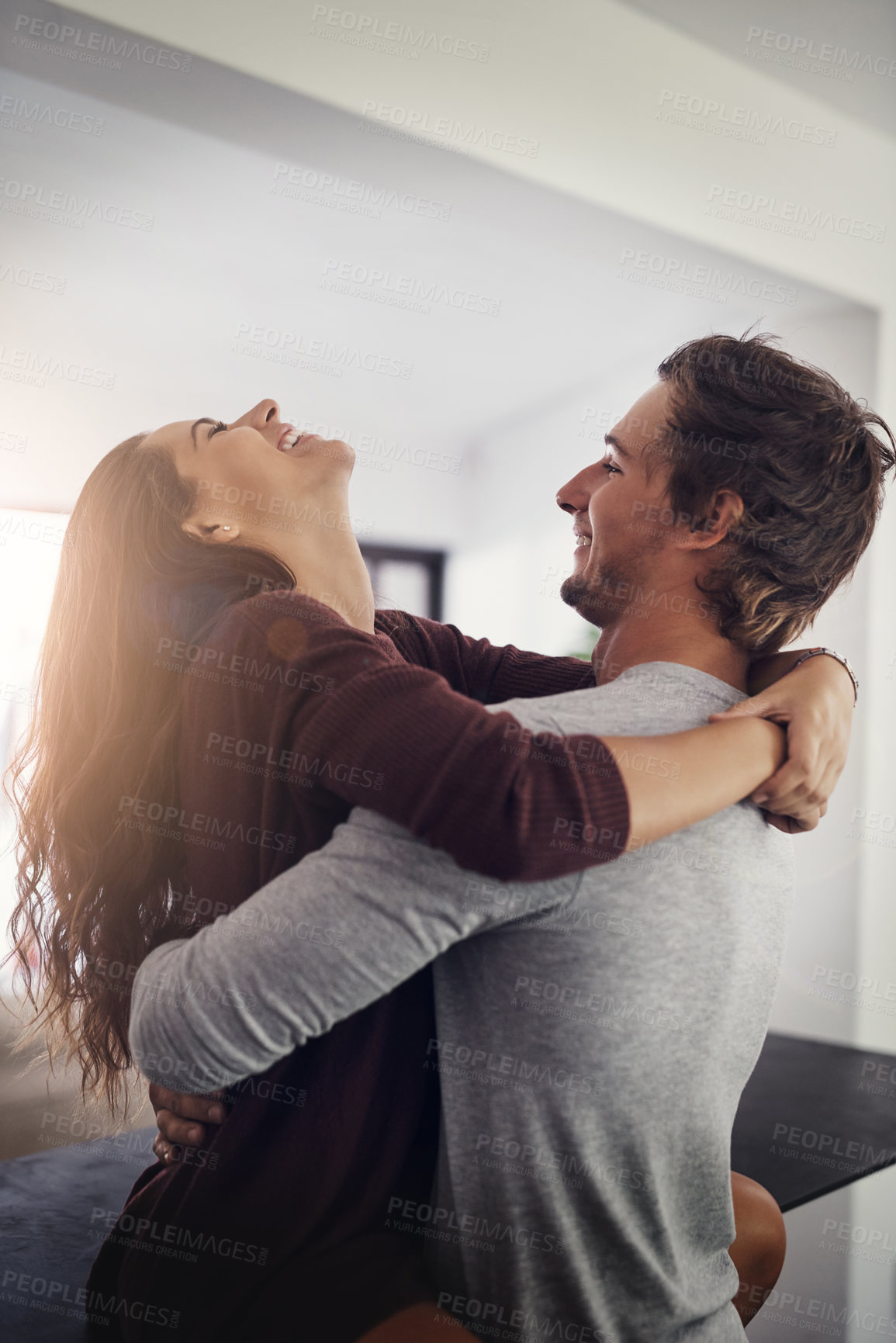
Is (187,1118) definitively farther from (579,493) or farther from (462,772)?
(579,493)

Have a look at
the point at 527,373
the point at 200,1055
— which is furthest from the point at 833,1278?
the point at 527,373

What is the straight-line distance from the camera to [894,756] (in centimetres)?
384

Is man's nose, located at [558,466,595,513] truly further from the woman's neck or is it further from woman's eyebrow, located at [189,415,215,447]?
woman's eyebrow, located at [189,415,215,447]

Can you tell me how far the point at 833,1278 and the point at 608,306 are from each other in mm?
3842

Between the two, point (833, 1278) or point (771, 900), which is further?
point (833, 1278)

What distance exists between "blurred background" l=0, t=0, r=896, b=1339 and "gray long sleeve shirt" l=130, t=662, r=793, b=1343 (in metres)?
1.33

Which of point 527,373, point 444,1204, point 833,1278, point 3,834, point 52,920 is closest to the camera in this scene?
point 444,1204

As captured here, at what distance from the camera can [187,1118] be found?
1.02 meters

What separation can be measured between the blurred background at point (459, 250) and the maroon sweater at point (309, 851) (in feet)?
4.79

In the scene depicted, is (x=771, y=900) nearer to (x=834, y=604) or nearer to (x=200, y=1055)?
(x=200, y=1055)

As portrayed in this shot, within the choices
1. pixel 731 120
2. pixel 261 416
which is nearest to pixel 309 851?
pixel 261 416

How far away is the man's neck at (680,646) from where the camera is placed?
3.50ft

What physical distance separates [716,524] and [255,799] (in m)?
0.68

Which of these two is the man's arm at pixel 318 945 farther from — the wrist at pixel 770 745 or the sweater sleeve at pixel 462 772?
the wrist at pixel 770 745
